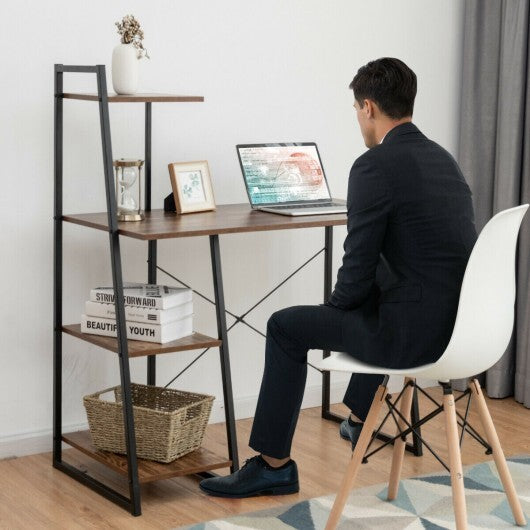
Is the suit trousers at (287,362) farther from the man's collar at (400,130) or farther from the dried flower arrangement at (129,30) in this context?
the dried flower arrangement at (129,30)

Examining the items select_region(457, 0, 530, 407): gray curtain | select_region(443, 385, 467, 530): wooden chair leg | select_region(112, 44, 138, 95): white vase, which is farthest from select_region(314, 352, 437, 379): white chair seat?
select_region(457, 0, 530, 407): gray curtain

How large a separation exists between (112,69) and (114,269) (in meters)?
0.58

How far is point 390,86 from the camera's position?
2.50m

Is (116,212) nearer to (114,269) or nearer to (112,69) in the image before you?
(114,269)

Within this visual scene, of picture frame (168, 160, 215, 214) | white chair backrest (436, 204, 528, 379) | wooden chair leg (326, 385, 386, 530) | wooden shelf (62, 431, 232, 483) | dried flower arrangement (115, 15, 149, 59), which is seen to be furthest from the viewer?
picture frame (168, 160, 215, 214)

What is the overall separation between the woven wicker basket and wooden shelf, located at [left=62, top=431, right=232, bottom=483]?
0.06 feet

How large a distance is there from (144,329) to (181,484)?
46 centimetres

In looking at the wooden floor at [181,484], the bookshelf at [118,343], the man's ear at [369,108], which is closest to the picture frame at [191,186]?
the bookshelf at [118,343]

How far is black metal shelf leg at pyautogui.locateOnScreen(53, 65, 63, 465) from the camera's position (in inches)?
112

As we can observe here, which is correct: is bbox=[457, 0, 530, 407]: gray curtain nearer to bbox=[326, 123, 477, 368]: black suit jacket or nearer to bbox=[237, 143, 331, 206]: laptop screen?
bbox=[237, 143, 331, 206]: laptop screen

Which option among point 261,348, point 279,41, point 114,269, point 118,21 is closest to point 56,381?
point 114,269

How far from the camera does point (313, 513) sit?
2.62 metres

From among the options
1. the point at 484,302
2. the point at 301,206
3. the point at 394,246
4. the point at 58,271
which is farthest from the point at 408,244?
the point at 58,271

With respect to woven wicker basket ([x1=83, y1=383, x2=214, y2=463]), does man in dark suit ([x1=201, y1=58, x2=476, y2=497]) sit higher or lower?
higher
